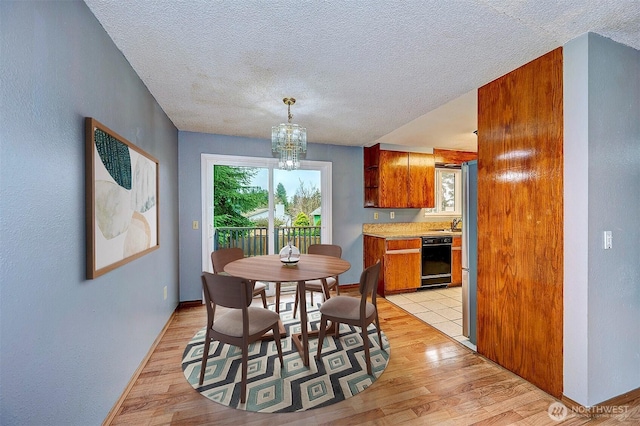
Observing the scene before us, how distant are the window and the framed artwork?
4454mm

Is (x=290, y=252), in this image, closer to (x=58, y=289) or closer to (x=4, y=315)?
(x=58, y=289)

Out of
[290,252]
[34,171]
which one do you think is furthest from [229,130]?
[34,171]

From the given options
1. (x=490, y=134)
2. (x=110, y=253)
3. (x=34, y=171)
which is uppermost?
(x=490, y=134)

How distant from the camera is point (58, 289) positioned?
1146mm

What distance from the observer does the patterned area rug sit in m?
1.76

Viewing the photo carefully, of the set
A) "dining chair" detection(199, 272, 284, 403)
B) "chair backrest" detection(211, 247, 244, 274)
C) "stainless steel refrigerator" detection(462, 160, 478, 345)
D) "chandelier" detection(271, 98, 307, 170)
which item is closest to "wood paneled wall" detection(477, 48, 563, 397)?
"stainless steel refrigerator" detection(462, 160, 478, 345)

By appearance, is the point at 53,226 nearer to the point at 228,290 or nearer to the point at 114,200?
the point at 114,200

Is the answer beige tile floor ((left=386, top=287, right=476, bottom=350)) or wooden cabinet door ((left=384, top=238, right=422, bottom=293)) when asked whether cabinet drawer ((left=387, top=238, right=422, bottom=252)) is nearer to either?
wooden cabinet door ((left=384, top=238, right=422, bottom=293))

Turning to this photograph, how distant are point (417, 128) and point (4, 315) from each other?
379 cm

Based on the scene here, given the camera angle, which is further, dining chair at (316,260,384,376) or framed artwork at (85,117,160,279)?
dining chair at (316,260,384,376)

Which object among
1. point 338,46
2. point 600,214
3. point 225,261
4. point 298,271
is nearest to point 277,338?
point 298,271

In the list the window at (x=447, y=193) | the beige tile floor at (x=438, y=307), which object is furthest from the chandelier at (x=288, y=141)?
the window at (x=447, y=193)

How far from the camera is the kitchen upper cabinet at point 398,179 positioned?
430 centimetres

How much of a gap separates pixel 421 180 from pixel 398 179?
462 millimetres
